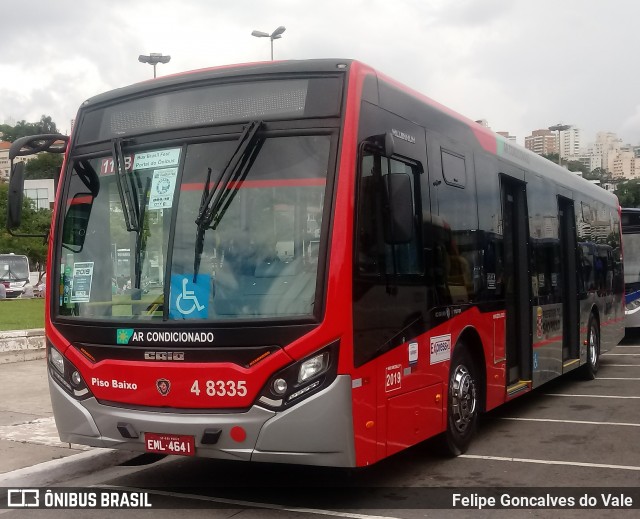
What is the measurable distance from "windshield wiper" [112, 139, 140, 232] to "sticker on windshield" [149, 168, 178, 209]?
0.45 feet

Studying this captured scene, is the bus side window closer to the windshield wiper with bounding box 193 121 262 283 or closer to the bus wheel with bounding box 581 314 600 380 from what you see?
the windshield wiper with bounding box 193 121 262 283

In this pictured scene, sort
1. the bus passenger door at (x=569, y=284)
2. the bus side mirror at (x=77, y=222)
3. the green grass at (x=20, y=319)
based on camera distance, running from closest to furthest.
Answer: the bus side mirror at (x=77, y=222) → the bus passenger door at (x=569, y=284) → the green grass at (x=20, y=319)

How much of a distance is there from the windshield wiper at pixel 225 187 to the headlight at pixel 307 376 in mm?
935

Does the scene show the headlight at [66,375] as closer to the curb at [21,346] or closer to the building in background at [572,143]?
the curb at [21,346]

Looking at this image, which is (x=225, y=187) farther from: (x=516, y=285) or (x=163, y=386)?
(x=516, y=285)

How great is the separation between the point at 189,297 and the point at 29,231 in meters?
57.2

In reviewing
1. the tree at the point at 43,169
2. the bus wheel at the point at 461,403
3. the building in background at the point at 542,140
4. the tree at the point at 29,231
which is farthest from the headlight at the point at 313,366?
the building in background at the point at 542,140

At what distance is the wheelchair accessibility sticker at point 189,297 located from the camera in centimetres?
562

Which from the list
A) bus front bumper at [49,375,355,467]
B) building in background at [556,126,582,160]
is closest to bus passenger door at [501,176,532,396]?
bus front bumper at [49,375,355,467]

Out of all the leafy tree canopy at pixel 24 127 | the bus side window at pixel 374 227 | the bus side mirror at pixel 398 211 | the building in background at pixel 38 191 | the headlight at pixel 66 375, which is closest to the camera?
the bus side window at pixel 374 227

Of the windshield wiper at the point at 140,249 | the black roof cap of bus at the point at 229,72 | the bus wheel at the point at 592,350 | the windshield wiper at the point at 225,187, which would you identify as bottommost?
the bus wheel at the point at 592,350

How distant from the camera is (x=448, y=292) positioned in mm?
7121

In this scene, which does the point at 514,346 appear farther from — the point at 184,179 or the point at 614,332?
the point at 614,332

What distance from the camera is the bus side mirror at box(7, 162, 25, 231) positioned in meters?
6.49
